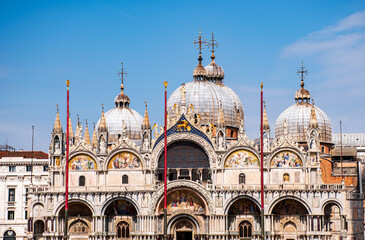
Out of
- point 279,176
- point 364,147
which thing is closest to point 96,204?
point 279,176

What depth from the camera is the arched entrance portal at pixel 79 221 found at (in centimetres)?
9381

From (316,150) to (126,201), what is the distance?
848 inches

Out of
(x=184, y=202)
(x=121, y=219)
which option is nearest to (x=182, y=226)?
(x=184, y=202)

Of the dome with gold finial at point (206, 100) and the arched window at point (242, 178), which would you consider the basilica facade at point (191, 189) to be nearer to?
the arched window at point (242, 178)

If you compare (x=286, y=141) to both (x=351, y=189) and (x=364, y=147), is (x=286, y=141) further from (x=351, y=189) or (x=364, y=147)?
(x=364, y=147)

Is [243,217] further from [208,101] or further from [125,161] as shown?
[208,101]

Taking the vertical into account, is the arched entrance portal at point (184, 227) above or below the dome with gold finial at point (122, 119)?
below

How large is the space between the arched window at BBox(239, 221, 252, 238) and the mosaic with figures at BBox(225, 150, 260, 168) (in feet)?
20.6

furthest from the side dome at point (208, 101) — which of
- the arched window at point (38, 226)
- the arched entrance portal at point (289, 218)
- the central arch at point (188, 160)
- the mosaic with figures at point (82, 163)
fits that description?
the arched window at point (38, 226)

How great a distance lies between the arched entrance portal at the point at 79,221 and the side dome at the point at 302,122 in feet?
93.4

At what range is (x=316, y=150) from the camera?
3565 inches

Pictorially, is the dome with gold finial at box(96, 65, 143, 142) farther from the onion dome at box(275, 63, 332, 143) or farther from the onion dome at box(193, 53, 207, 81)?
the onion dome at box(275, 63, 332, 143)

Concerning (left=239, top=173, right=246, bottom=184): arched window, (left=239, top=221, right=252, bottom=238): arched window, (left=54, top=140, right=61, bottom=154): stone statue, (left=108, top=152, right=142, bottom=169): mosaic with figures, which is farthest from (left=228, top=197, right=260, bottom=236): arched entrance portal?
(left=54, top=140, right=61, bottom=154): stone statue

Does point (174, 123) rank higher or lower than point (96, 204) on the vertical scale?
higher
